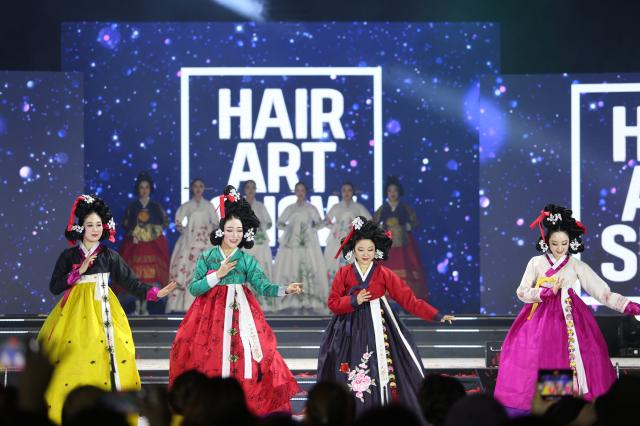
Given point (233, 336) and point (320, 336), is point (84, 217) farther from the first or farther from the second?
point (320, 336)

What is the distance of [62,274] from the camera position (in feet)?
19.2

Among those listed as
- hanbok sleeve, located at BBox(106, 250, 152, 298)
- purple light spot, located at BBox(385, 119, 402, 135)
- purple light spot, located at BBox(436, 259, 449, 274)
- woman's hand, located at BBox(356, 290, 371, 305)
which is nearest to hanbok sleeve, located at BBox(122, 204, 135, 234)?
purple light spot, located at BBox(385, 119, 402, 135)

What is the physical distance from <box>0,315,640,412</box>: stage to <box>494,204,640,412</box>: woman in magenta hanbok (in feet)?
5.39

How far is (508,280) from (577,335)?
12.4ft

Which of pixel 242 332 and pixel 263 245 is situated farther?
pixel 263 245

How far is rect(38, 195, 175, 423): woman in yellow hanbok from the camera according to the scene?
5543 mm

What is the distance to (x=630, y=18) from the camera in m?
10.2

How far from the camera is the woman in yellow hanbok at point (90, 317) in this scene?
5.54 metres

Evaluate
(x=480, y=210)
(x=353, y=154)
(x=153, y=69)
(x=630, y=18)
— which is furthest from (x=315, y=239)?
(x=630, y=18)

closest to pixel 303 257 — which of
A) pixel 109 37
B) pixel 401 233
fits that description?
pixel 401 233

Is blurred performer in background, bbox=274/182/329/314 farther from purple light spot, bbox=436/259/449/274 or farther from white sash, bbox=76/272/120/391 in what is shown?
white sash, bbox=76/272/120/391

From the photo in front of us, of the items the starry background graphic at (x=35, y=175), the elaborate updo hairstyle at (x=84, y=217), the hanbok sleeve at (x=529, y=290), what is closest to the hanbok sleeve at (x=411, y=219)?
the starry background graphic at (x=35, y=175)

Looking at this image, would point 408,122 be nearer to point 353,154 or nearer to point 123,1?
point 353,154

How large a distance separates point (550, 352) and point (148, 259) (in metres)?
5.17
